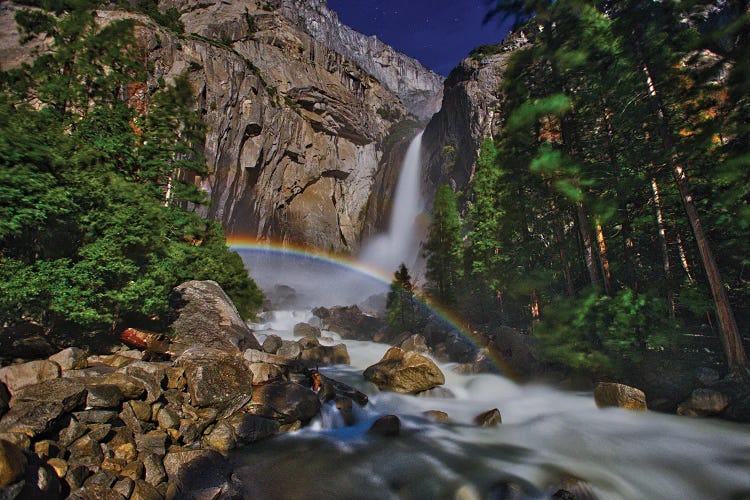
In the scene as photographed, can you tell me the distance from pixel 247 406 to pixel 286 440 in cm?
130

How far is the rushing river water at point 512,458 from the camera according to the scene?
6.41 meters

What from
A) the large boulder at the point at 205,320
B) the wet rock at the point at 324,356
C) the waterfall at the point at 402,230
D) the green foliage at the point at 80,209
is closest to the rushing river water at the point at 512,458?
the large boulder at the point at 205,320

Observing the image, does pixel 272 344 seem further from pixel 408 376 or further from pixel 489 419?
pixel 489 419

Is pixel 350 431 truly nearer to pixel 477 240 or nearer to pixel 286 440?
pixel 286 440

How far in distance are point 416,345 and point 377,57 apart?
124030mm

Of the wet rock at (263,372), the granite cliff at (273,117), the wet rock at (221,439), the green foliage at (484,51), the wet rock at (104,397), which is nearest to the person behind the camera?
the wet rock at (104,397)

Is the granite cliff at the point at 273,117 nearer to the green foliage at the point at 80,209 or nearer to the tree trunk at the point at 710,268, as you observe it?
the green foliage at the point at 80,209

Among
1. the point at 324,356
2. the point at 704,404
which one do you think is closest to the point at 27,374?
the point at 324,356

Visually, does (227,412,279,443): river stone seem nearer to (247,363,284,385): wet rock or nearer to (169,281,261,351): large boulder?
(247,363,284,385): wet rock

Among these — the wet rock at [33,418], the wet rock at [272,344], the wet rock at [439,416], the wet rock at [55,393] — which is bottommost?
the wet rock at [272,344]

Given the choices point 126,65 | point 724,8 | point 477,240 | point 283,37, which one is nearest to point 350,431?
point 724,8

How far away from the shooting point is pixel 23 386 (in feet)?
21.4

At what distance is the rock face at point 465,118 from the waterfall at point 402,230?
124 inches

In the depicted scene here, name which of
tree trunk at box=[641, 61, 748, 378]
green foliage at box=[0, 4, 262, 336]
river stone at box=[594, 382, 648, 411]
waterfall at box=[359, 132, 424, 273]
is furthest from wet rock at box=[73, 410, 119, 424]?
waterfall at box=[359, 132, 424, 273]
